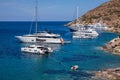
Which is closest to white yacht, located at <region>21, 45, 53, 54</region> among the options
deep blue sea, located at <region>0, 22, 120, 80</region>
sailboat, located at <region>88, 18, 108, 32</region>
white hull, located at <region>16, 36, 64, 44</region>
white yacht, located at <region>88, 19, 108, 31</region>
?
deep blue sea, located at <region>0, 22, 120, 80</region>

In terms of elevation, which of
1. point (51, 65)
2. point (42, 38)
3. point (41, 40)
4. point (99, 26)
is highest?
point (99, 26)

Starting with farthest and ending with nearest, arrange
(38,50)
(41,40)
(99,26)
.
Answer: (99,26)
(41,40)
(38,50)

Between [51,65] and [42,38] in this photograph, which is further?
[42,38]

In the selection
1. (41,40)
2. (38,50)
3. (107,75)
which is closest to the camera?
(107,75)

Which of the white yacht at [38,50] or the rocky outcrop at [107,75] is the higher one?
the white yacht at [38,50]

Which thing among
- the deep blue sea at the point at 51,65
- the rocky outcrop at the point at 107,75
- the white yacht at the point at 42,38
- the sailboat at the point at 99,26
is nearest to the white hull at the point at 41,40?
the white yacht at the point at 42,38

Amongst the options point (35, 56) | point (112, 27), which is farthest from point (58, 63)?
point (112, 27)

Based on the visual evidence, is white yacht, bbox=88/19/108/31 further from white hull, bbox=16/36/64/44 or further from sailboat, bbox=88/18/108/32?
white hull, bbox=16/36/64/44

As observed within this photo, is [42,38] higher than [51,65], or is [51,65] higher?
[42,38]

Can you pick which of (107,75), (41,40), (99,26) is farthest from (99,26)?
(107,75)

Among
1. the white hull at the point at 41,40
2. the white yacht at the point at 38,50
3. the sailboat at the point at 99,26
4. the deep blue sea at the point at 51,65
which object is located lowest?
the deep blue sea at the point at 51,65

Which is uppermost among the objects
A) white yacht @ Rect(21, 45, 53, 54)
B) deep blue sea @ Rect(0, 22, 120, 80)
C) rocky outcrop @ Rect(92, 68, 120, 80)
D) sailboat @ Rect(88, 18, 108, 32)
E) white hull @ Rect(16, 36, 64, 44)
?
sailboat @ Rect(88, 18, 108, 32)

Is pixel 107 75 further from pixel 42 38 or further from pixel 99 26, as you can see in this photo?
pixel 99 26

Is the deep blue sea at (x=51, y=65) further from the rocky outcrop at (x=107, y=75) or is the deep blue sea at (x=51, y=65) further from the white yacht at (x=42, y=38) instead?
the white yacht at (x=42, y=38)
